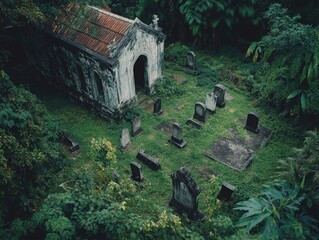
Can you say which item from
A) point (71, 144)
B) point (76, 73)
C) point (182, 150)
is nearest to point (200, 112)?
point (182, 150)

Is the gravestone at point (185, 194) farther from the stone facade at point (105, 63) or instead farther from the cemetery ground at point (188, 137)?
the stone facade at point (105, 63)

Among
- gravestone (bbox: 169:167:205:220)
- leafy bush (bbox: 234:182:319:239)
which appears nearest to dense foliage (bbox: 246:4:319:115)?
gravestone (bbox: 169:167:205:220)

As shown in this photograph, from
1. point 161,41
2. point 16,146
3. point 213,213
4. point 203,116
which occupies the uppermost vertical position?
point 161,41

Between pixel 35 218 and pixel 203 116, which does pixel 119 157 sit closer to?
pixel 203 116

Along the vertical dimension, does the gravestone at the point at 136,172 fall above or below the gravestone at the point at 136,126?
below

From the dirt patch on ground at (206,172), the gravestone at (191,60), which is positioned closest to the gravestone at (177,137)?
the dirt patch on ground at (206,172)

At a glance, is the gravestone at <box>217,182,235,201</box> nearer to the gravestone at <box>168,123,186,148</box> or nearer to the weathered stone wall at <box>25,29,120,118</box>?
the gravestone at <box>168,123,186,148</box>

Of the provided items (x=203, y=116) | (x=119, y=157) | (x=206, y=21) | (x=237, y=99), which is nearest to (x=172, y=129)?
(x=203, y=116)
